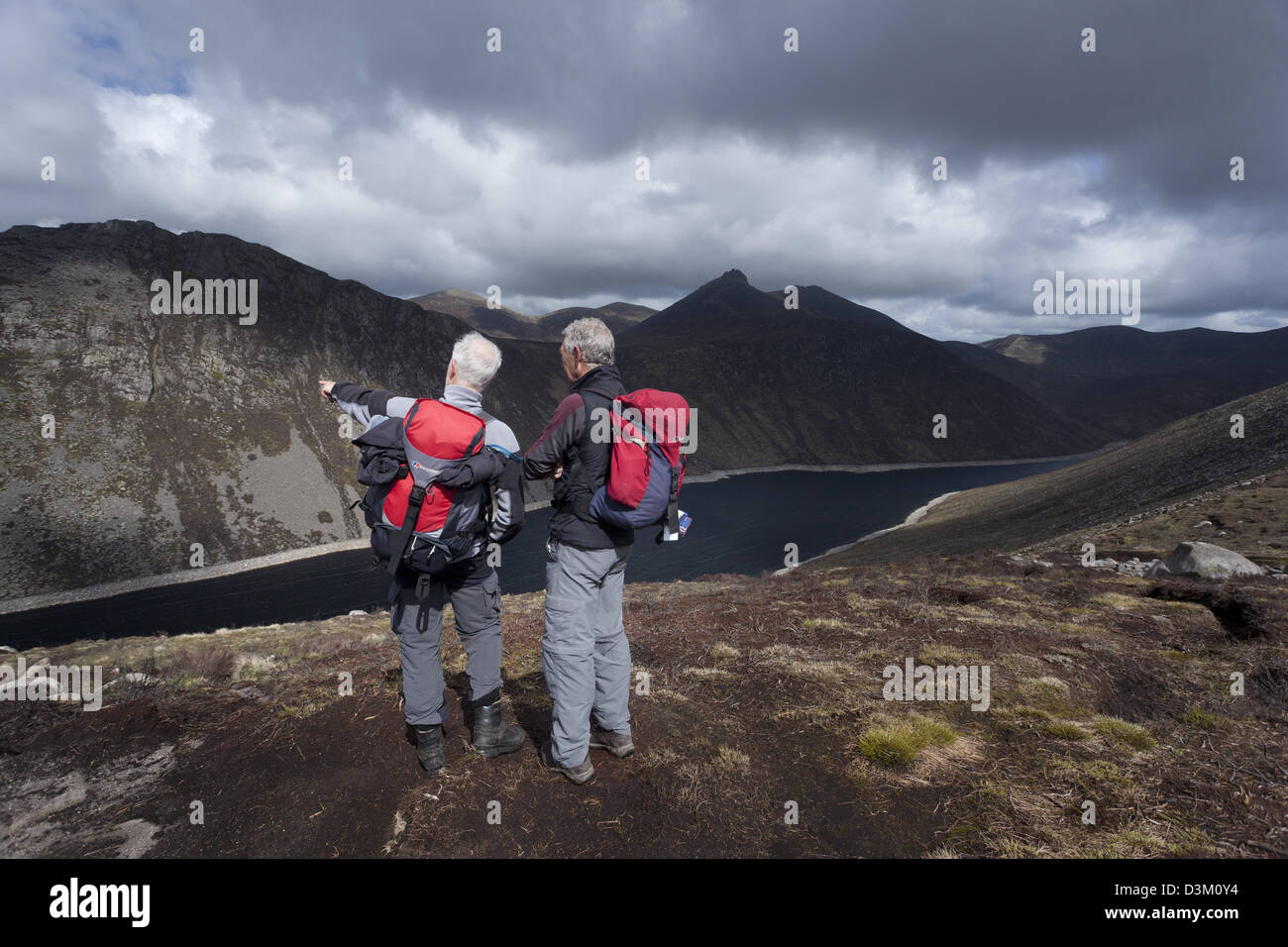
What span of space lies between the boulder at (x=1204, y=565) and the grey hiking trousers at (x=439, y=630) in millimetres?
19102

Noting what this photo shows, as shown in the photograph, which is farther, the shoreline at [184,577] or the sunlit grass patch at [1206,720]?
the shoreline at [184,577]

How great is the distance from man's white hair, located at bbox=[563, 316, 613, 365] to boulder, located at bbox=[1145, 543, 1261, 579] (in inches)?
737

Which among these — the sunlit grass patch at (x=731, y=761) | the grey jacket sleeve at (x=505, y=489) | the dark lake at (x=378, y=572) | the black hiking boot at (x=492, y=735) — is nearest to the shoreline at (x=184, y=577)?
the dark lake at (x=378, y=572)

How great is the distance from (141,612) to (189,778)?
69.1 metres

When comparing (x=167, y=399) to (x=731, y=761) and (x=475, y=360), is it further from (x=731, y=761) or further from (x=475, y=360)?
(x=731, y=761)

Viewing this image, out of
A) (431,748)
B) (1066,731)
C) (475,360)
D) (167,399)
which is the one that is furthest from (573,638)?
(167,399)

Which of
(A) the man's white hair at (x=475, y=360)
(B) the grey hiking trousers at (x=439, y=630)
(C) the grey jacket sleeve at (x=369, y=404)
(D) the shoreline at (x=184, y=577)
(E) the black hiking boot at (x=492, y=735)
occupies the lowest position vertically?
(D) the shoreline at (x=184, y=577)

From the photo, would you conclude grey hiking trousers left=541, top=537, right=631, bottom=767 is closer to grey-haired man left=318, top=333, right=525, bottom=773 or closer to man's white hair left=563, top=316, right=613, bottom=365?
grey-haired man left=318, top=333, right=525, bottom=773

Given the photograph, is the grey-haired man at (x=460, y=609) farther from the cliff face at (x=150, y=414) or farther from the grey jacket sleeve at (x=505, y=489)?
the cliff face at (x=150, y=414)

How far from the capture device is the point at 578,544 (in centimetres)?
464

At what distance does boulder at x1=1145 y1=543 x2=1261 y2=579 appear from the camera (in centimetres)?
1530

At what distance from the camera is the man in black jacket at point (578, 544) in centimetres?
458

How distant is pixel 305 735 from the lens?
5.24m
